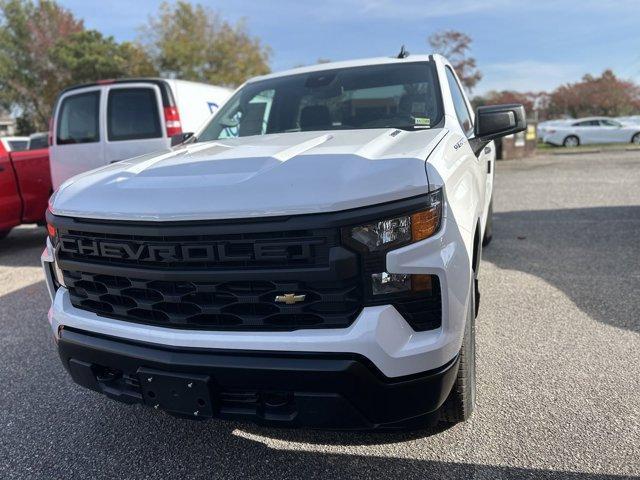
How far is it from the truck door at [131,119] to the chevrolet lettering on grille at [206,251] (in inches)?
184

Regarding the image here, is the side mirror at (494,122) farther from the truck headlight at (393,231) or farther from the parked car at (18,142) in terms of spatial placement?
the parked car at (18,142)

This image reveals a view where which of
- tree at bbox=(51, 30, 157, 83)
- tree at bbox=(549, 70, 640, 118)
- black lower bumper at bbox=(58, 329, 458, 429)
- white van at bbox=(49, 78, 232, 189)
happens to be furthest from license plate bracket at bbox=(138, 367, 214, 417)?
tree at bbox=(549, 70, 640, 118)

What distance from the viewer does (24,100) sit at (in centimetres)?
3653

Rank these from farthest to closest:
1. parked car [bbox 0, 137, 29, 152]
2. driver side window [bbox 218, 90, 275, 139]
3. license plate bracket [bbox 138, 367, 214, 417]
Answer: parked car [bbox 0, 137, 29, 152], driver side window [bbox 218, 90, 275, 139], license plate bracket [bbox 138, 367, 214, 417]

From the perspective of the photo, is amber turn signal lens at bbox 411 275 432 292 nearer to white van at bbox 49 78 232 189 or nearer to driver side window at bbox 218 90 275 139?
driver side window at bbox 218 90 275 139

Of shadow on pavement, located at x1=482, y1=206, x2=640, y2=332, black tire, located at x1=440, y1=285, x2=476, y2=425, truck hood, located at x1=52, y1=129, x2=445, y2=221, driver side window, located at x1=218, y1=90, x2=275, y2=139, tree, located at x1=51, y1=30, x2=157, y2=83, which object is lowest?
shadow on pavement, located at x1=482, y1=206, x2=640, y2=332

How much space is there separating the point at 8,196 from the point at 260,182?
257 inches

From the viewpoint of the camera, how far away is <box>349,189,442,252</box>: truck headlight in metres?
1.80

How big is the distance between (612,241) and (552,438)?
454 centimetres

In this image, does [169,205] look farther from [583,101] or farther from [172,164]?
[583,101]

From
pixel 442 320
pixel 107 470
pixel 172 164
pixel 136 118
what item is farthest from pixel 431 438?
pixel 136 118

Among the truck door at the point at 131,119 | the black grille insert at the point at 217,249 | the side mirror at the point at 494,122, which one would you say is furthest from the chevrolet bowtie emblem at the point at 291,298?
the truck door at the point at 131,119

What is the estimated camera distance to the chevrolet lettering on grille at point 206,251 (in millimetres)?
1826

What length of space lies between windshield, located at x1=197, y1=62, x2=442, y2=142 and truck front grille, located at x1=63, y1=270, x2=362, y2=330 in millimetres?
1429
